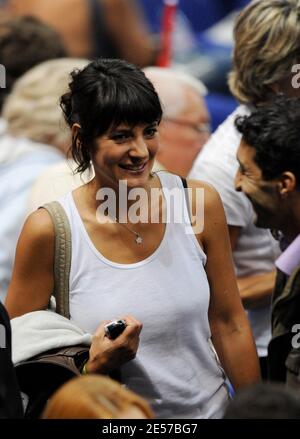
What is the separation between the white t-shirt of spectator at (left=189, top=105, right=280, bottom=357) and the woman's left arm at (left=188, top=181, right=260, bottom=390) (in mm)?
458

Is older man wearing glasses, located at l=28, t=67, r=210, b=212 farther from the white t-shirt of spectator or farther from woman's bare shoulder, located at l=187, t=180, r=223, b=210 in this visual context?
woman's bare shoulder, located at l=187, t=180, r=223, b=210

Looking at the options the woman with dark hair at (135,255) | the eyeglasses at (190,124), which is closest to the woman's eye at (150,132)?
the woman with dark hair at (135,255)

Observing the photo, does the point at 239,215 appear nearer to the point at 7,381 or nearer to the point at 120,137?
the point at 120,137

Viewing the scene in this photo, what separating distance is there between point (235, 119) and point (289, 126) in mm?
339

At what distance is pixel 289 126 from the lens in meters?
3.50

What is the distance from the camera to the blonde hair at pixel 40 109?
15.1ft

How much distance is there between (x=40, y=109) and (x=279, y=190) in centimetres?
140

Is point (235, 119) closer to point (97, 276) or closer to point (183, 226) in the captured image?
point (183, 226)

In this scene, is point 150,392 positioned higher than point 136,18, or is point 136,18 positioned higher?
point 150,392

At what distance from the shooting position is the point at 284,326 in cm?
343

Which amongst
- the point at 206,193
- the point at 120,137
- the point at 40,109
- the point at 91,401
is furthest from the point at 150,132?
the point at 40,109

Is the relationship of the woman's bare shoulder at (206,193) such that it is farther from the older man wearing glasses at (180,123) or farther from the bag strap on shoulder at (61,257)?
the older man wearing glasses at (180,123)

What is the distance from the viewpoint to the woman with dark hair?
10.6 feet
